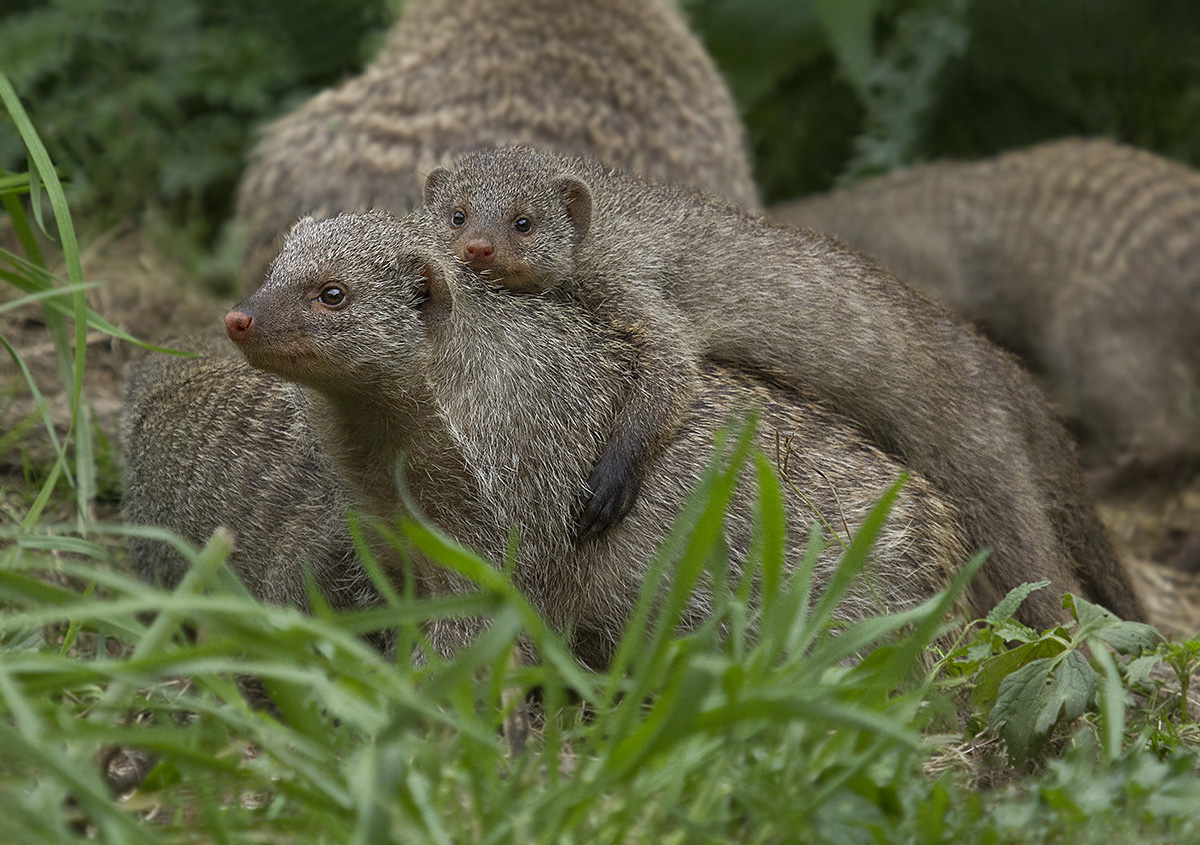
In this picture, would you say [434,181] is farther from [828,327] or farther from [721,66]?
[721,66]

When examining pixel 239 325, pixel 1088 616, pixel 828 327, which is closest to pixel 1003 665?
pixel 1088 616

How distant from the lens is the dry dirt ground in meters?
3.80

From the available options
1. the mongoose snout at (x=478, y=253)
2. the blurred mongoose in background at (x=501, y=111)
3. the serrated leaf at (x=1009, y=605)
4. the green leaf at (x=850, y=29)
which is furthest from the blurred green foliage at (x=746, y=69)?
the serrated leaf at (x=1009, y=605)

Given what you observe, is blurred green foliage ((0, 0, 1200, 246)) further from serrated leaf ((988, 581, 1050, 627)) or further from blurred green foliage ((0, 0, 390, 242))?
serrated leaf ((988, 581, 1050, 627))

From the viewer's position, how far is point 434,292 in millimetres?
2729

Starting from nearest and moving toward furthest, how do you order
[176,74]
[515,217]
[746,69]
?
1. [515,217]
2. [176,74]
3. [746,69]

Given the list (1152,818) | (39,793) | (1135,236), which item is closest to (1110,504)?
(1135,236)

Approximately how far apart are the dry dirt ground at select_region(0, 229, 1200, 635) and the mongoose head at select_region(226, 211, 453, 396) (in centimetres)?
100

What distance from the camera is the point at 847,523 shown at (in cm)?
288

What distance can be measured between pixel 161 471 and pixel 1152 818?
2.28 m

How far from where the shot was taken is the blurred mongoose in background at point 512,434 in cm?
264

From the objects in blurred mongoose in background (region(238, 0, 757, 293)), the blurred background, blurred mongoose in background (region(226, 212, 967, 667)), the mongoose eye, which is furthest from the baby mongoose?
the blurred background

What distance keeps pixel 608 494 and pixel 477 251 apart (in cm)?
61

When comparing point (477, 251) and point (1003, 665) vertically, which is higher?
point (477, 251)
